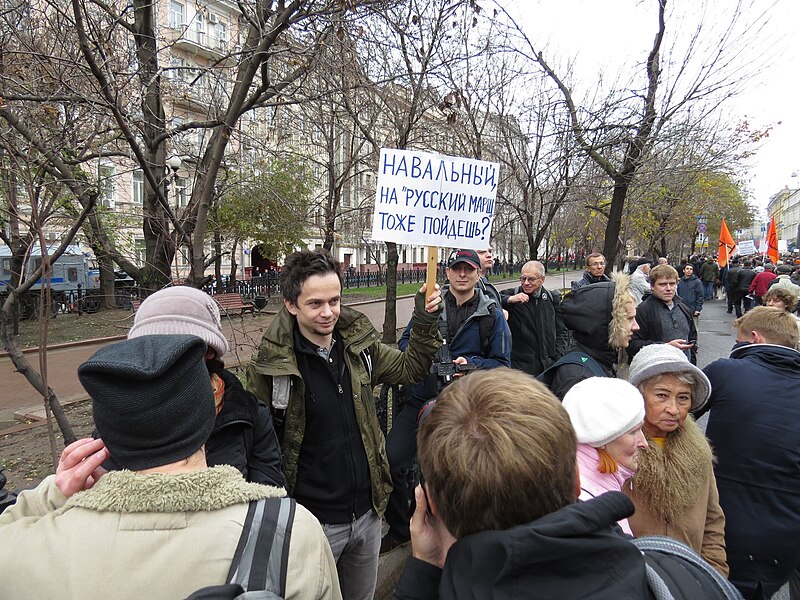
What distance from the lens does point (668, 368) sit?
222 cm

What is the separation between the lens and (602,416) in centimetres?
175

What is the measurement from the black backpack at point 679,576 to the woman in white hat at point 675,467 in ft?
2.68

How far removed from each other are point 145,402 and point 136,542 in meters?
0.27

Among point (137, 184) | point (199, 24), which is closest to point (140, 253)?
point (199, 24)

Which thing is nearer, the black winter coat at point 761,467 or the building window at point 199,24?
the black winter coat at point 761,467

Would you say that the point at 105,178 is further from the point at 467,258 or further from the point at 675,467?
the point at 675,467

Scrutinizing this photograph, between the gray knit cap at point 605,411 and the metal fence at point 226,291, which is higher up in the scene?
the gray knit cap at point 605,411

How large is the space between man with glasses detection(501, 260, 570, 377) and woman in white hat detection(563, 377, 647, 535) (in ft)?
9.13

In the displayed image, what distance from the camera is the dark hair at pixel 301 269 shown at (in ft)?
7.59

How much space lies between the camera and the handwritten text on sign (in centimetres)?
325

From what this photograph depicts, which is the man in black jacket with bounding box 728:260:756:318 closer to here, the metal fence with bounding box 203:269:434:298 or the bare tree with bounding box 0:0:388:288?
the metal fence with bounding box 203:269:434:298

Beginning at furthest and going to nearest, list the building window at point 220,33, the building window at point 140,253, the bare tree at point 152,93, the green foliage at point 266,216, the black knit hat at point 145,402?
1. the green foliage at point 266,216
2. the building window at point 220,33
3. the building window at point 140,253
4. the bare tree at point 152,93
5. the black knit hat at point 145,402

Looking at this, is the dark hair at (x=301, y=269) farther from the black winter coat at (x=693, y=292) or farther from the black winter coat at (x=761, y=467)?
the black winter coat at (x=693, y=292)

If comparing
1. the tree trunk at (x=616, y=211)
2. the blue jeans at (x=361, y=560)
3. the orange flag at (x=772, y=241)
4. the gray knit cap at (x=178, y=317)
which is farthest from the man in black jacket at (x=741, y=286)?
the gray knit cap at (x=178, y=317)
